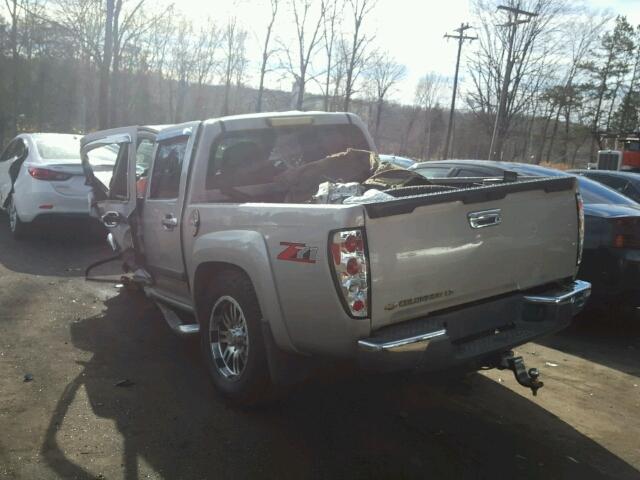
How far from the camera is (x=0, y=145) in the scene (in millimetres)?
29312

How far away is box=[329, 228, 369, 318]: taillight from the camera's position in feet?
9.40

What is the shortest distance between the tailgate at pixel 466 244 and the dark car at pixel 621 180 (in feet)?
→ 22.3

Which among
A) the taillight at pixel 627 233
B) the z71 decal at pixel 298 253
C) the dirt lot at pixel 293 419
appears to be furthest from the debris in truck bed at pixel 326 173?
the taillight at pixel 627 233

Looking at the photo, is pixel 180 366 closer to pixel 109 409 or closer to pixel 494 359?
pixel 109 409

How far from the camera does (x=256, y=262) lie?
133 inches

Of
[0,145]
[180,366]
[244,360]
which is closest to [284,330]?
[244,360]

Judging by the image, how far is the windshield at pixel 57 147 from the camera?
903 cm

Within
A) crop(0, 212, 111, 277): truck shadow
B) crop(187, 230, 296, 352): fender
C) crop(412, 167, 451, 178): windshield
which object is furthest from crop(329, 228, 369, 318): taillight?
crop(0, 212, 111, 277): truck shadow

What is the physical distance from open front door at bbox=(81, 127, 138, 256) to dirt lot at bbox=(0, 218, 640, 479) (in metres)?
0.96

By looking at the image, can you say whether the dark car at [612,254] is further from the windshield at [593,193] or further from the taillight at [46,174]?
the taillight at [46,174]

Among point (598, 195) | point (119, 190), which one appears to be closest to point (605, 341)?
point (598, 195)

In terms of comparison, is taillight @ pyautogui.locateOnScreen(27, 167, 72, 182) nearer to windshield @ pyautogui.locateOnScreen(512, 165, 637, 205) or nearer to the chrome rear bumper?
windshield @ pyautogui.locateOnScreen(512, 165, 637, 205)

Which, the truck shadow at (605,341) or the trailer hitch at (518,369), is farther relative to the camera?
the truck shadow at (605,341)

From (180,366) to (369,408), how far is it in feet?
5.27
